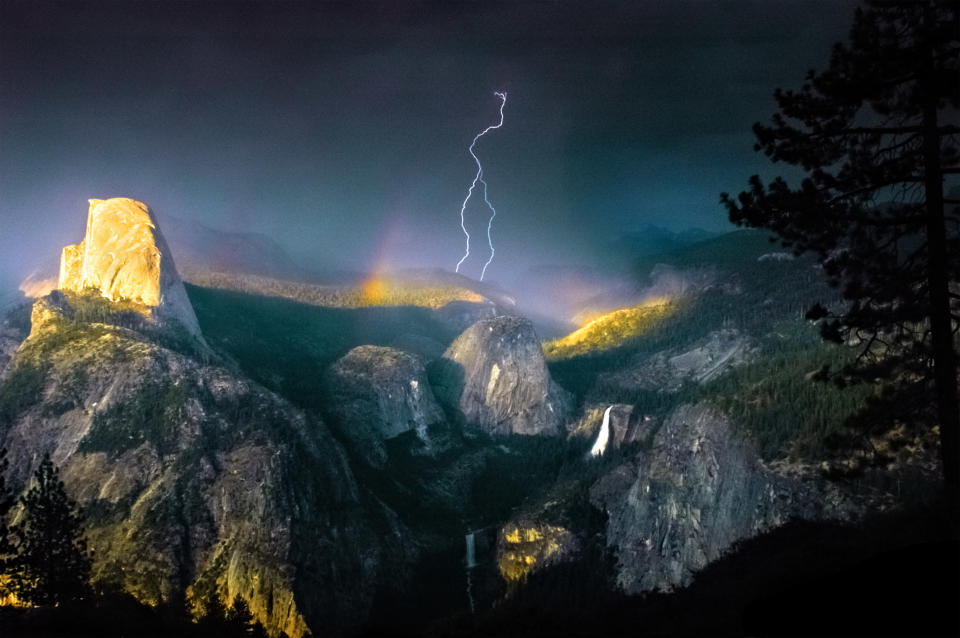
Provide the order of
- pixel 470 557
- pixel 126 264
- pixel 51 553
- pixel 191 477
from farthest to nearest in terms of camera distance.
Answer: pixel 126 264 → pixel 470 557 → pixel 191 477 → pixel 51 553

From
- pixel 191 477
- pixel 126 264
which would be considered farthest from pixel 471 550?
pixel 126 264

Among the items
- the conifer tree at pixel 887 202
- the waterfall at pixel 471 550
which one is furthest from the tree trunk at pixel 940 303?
the waterfall at pixel 471 550

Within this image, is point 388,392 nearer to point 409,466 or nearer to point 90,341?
point 409,466

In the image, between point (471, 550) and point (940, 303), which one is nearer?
point (940, 303)

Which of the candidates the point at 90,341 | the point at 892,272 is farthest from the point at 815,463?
the point at 90,341

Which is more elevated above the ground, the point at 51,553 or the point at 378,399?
the point at 378,399

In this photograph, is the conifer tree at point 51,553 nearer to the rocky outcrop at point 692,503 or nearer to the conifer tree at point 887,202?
the conifer tree at point 887,202

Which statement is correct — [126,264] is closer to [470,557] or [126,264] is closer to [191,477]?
[191,477]
